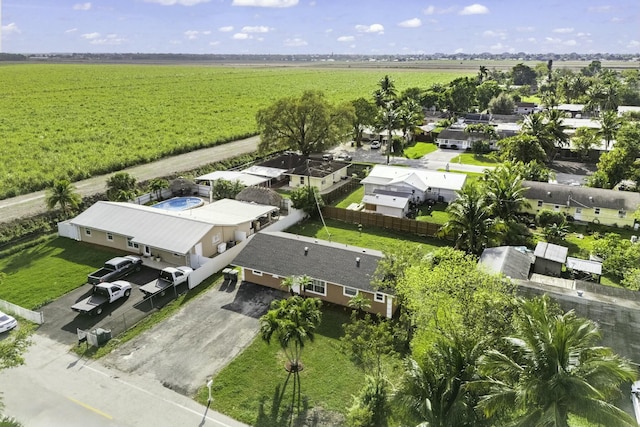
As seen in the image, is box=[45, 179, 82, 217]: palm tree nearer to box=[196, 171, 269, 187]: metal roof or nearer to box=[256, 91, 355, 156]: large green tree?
box=[196, 171, 269, 187]: metal roof

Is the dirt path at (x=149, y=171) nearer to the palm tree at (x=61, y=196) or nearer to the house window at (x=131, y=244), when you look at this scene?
the palm tree at (x=61, y=196)

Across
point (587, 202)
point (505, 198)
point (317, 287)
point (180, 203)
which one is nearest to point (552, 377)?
point (317, 287)

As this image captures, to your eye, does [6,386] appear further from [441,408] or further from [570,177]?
[570,177]

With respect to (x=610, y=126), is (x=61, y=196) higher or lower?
lower

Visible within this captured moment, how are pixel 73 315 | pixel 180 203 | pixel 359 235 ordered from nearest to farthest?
pixel 73 315, pixel 359 235, pixel 180 203

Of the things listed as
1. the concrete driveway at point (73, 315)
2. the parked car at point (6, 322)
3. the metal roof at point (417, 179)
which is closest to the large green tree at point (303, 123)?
the metal roof at point (417, 179)

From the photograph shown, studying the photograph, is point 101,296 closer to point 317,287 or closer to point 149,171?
point 317,287

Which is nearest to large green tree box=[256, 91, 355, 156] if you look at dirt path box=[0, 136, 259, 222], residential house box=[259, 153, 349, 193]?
residential house box=[259, 153, 349, 193]

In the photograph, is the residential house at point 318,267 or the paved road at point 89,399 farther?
the residential house at point 318,267

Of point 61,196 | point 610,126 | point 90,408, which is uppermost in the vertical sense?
point 610,126
